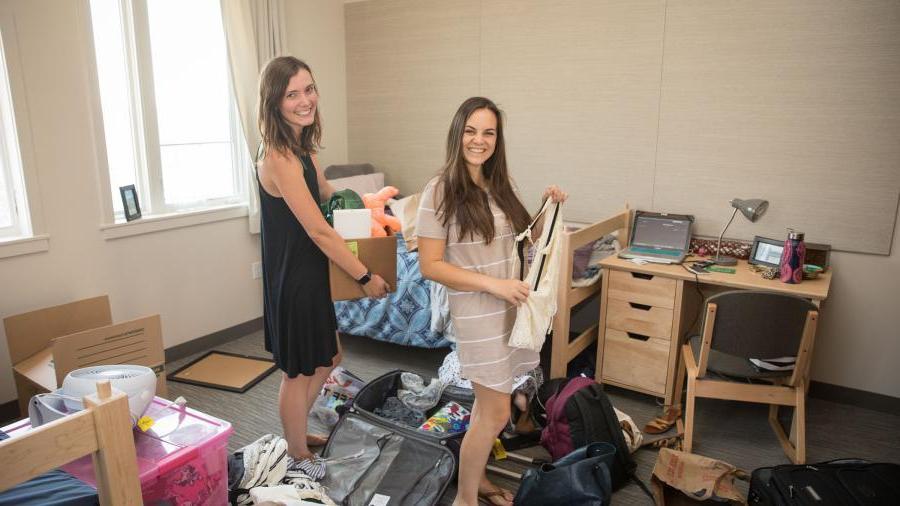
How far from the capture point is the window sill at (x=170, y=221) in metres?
2.88

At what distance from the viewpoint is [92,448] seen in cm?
101

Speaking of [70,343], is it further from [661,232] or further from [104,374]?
[661,232]

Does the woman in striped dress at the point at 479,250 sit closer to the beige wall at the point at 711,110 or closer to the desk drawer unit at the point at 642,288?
the desk drawer unit at the point at 642,288

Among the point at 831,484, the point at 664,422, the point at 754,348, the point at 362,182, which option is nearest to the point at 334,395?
the point at 664,422

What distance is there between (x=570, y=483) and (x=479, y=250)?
82cm

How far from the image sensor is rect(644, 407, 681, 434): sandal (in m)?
2.53

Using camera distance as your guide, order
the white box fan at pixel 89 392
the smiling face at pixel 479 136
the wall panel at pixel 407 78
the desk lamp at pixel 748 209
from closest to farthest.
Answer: the white box fan at pixel 89 392 → the smiling face at pixel 479 136 → the desk lamp at pixel 748 209 → the wall panel at pixel 407 78

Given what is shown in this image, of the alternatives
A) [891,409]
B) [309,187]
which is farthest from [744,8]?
[309,187]

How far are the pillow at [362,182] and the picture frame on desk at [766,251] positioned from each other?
221 centimetres

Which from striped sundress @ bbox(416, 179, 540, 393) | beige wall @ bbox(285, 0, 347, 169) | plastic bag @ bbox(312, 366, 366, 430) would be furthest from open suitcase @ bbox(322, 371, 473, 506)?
beige wall @ bbox(285, 0, 347, 169)

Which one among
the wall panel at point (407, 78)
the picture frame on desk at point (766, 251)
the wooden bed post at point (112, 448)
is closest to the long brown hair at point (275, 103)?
the wooden bed post at point (112, 448)

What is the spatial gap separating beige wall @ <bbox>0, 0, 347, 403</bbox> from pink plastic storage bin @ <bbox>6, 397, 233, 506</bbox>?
4.16ft

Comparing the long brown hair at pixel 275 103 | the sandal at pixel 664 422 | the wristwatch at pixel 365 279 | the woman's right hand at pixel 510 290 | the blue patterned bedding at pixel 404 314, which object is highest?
the long brown hair at pixel 275 103

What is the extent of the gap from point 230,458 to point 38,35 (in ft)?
6.47
